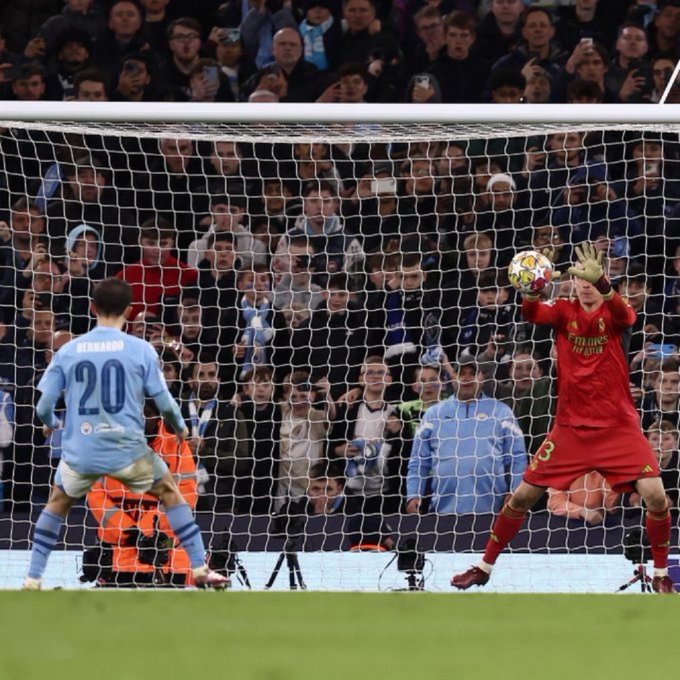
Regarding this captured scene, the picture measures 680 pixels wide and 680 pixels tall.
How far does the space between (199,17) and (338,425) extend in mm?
4013

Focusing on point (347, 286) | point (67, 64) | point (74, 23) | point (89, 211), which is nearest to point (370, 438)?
point (347, 286)

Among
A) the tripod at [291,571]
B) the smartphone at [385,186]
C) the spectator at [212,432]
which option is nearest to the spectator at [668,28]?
the smartphone at [385,186]

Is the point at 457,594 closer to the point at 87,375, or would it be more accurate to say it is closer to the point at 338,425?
the point at 87,375

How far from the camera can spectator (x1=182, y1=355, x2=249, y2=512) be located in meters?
7.90

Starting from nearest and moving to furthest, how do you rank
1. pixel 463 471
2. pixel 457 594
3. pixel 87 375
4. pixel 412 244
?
pixel 457 594 → pixel 87 375 → pixel 463 471 → pixel 412 244

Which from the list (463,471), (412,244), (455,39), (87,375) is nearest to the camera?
(87,375)

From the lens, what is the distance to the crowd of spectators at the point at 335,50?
972cm

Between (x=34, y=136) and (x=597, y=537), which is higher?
(x=34, y=136)

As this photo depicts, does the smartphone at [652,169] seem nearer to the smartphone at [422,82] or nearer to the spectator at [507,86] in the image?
the spectator at [507,86]

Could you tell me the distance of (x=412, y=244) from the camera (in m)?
8.58

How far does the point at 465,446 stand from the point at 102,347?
2588 mm

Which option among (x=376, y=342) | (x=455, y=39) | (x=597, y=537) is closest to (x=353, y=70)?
(x=455, y=39)

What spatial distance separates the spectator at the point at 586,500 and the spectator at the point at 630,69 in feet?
9.50

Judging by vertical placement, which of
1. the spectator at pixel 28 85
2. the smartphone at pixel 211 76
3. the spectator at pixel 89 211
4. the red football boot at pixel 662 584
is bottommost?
the red football boot at pixel 662 584
